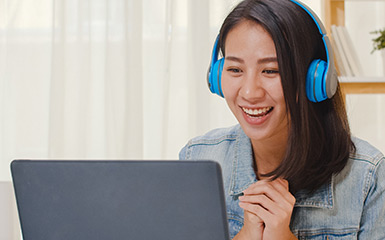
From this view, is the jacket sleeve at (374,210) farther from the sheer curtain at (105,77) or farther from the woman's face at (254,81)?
the sheer curtain at (105,77)

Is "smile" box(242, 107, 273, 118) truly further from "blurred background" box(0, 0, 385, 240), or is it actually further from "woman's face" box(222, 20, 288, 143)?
"blurred background" box(0, 0, 385, 240)

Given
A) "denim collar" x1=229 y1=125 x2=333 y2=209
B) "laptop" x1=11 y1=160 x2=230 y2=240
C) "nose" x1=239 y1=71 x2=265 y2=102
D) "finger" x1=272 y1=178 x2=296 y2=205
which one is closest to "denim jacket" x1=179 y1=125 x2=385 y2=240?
"denim collar" x1=229 y1=125 x2=333 y2=209

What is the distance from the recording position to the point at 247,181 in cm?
108

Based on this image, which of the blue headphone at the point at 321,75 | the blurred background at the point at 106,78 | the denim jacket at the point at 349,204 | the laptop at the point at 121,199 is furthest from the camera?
Answer: the blurred background at the point at 106,78

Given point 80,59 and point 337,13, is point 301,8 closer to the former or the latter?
point 337,13

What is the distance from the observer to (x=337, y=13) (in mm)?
1977

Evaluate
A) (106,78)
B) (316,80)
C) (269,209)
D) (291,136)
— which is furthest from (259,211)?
(106,78)

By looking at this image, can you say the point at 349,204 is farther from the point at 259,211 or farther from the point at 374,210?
the point at 259,211

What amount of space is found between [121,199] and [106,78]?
1.47 metres

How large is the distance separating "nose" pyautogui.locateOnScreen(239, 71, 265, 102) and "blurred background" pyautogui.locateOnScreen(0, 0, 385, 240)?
3.74 ft

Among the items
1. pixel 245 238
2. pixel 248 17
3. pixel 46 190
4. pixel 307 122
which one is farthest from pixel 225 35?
pixel 46 190

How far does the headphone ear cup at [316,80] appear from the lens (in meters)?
0.89

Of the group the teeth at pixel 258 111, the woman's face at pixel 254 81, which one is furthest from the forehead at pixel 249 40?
the teeth at pixel 258 111

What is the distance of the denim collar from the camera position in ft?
3.33
